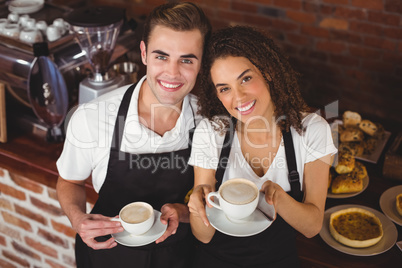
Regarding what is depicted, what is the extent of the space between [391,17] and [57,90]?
7.08 ft

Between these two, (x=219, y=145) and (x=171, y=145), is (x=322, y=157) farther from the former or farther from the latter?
(x=171, y=145)

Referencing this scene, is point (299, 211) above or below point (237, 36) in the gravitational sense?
below

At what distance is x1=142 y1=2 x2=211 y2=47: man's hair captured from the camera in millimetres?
Answer: 1646

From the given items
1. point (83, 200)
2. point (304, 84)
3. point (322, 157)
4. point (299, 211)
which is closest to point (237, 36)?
point (322, 157)

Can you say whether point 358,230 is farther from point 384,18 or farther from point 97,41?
point 384,18

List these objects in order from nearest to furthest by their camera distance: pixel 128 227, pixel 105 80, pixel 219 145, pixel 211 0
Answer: pixel 128 227 < pixel 219 145 < pixel 105 80 < pixel 211 0

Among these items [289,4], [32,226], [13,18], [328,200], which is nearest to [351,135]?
[328,200]

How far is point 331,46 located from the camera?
3.28 meters

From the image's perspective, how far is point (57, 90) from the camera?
85.0 inches

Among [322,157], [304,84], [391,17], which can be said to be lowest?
[304,84]

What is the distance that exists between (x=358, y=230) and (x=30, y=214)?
5.27ft

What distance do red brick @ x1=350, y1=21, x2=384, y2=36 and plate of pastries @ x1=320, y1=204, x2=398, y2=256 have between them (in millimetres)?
1661

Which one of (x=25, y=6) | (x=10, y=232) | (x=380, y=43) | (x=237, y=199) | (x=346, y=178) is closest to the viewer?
(x=237, y=199)

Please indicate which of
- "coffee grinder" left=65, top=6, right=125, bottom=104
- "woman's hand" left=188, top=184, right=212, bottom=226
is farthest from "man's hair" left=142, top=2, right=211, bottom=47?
"woman's hand" left=188, top=184, right=212, bottom=226
